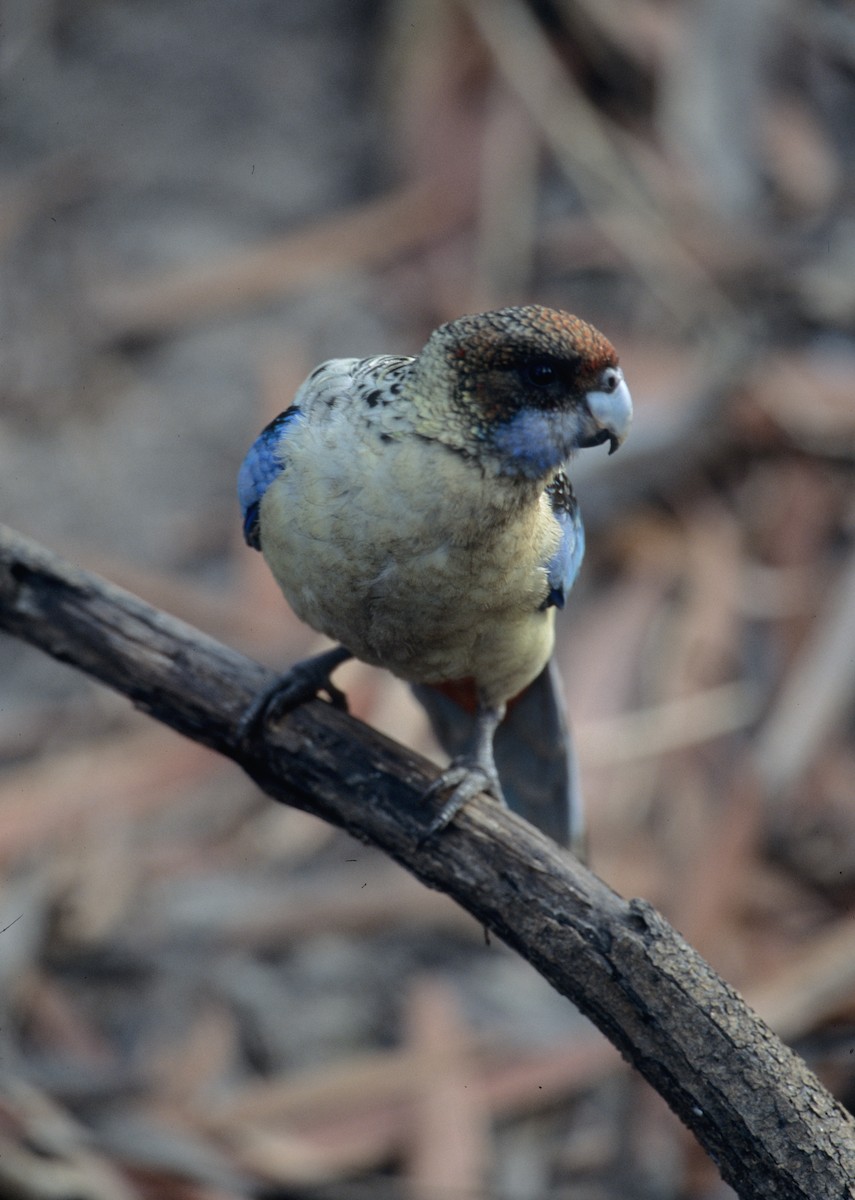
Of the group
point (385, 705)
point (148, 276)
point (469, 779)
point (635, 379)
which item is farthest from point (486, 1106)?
point (148, 276)

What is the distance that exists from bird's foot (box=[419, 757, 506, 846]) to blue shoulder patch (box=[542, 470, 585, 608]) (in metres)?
0.45

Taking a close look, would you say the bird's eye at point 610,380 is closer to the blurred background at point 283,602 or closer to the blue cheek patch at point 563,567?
the blue cheek patch at point 563,567

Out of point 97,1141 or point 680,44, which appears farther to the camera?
point 680,44

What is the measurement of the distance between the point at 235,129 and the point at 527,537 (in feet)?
23.3

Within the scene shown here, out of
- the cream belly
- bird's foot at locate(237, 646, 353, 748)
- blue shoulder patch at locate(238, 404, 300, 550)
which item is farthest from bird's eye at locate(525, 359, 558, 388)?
bird's foot at locate(237, 646, 353, 748)

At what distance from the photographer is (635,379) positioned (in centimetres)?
721

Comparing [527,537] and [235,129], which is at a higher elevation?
[235,129]

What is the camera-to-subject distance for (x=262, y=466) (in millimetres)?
3027

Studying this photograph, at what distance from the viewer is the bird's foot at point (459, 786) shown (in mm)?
2973

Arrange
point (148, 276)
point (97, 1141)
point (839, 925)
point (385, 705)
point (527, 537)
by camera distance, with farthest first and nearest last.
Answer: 1. point (148, 276)
2. point (385, 705)
3. point (839, 925)
4. point (97, 1141)
5. point (527, 537)

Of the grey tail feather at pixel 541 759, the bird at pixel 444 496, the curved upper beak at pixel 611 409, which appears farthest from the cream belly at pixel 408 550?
the grey tail feather at pixel 541 759

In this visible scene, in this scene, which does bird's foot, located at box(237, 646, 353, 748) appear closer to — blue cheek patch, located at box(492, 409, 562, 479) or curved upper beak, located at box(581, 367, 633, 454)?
blue cheek patch, located at box(492, 409, 562, 479)

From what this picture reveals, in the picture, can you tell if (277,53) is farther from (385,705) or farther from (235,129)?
(385,705)

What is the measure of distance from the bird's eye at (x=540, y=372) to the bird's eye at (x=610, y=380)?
0.33ft
